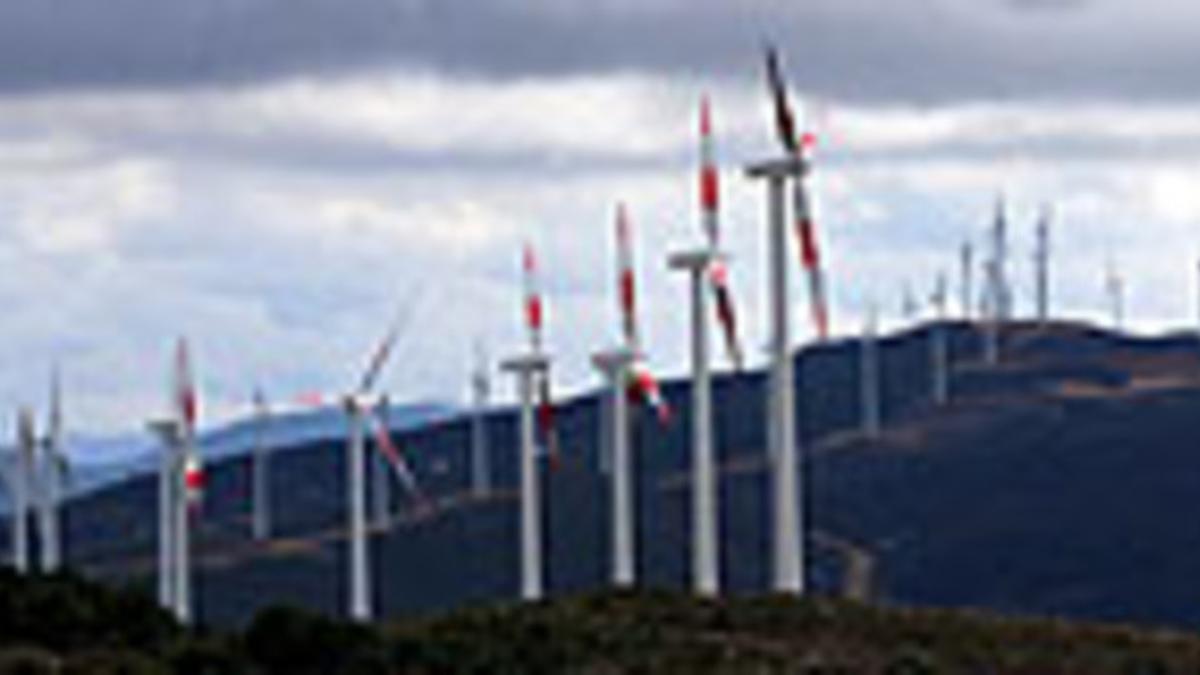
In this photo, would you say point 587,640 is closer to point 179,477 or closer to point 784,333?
point 784,333

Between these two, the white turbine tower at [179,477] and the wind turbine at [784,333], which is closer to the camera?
the wind turbine at [784,333]

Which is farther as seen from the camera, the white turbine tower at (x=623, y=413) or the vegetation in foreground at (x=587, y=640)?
the white turbine tower at (x=623, y=413)

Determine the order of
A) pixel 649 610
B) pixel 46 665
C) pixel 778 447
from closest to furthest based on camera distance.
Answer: pixel 46 665 → pixel 649 610 → pixel 778 447

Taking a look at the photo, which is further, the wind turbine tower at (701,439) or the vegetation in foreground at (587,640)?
the wind turbine tower at (701,439)

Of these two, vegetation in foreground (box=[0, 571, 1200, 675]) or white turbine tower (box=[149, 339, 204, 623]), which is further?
white turbine tower (box=[149, 339, 204, 623])

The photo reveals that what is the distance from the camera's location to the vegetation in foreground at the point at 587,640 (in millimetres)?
87688

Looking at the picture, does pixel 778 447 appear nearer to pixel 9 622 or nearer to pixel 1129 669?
pixel 1129 669

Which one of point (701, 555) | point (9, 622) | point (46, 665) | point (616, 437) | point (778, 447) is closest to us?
point (46, 665)

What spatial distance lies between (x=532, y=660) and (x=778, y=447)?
87.6 ft

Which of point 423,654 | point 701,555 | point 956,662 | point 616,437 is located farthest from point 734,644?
point 616,437

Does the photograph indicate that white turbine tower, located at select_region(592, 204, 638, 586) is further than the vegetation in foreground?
Yes

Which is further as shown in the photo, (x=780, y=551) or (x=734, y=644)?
(x=780, y=551)

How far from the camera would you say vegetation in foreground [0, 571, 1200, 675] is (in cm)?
8769

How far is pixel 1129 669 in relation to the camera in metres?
97.8
